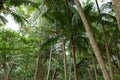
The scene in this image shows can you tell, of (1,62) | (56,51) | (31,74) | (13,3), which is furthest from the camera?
(31,74)

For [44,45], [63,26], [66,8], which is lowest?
[44,45]

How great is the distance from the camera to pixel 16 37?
55.2 feet

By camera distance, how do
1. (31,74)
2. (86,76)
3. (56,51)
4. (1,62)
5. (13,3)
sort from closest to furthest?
(13,3)
(1,62)
(56,51)
(31,74)
(86,76)

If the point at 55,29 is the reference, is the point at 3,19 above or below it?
above

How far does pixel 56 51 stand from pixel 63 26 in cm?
1015

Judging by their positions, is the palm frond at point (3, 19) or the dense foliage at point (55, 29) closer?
the dense foliage at point (55, 29)

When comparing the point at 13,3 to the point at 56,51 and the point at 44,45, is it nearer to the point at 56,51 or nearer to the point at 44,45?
the point at 44,45

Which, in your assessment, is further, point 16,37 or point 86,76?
point 86,76

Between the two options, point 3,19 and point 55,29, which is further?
point 55,29

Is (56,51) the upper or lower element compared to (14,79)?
upper

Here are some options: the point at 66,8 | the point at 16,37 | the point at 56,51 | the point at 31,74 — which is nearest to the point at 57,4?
the point at 66,8

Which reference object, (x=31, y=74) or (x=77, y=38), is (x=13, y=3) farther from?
(x=31, y=74)

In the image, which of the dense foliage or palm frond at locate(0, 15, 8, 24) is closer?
the dense foliage

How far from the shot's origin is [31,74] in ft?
105
